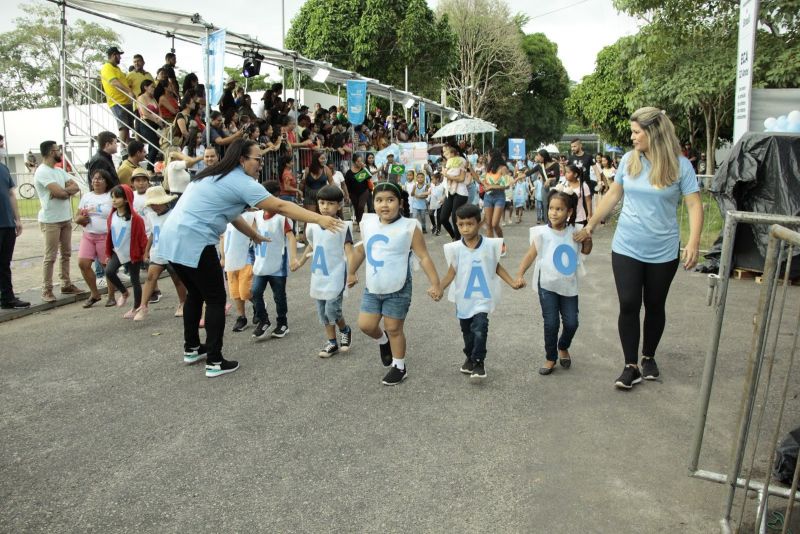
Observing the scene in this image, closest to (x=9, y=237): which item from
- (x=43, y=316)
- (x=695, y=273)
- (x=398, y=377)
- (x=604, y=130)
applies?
(x=43, y=316)

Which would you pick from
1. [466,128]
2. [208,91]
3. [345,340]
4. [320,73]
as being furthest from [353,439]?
[466,128]

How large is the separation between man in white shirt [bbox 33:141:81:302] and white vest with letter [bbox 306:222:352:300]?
3.96 m

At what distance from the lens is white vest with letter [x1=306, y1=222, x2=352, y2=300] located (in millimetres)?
5543

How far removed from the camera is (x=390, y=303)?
4910mm

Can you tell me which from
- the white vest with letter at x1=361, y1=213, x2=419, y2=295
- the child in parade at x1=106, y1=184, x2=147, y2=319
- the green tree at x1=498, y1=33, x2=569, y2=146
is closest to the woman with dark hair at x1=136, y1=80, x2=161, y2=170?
the child in parade at x1=106, y1=184, x2=147, y2=319

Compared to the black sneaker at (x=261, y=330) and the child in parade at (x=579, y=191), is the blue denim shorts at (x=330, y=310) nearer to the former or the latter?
the black sneaker at (x=261, y=330)

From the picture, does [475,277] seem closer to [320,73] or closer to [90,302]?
[90,302]

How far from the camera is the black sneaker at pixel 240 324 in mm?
6578

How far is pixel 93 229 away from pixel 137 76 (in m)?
5.33

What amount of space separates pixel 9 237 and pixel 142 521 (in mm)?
5545

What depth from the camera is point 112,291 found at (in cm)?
787

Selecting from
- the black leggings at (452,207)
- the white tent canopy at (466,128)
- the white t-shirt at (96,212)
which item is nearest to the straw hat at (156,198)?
the white t-shirt at (96,212)

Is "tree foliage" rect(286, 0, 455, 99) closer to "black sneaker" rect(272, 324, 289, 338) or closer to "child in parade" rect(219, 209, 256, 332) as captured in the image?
"child in parade" rect(219, 209, 256, 332)

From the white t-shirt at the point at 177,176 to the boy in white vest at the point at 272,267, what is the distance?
3.51 m
